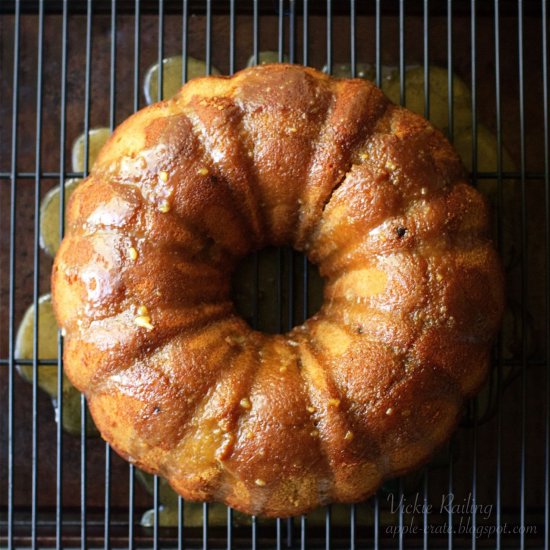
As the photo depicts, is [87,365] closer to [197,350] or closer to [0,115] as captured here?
[197,350]

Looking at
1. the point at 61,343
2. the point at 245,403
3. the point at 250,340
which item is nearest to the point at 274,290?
the point at 250,340

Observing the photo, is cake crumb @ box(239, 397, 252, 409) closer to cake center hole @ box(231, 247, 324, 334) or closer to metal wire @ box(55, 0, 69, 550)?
cake center hole @ box(231, 247, 324, 334)

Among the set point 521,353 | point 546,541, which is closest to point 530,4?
point 521,353

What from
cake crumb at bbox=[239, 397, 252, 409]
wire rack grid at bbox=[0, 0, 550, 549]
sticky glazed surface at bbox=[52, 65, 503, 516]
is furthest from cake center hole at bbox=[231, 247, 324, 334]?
cake crumb at bbox=[239, 397, 252, 409]

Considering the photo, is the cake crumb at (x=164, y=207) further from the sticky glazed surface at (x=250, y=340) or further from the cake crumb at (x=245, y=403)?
the cake crumb at (x=245, y=403)

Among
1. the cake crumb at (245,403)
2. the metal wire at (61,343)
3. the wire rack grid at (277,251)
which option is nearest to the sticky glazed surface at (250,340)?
the cake crumb at (245,403)
